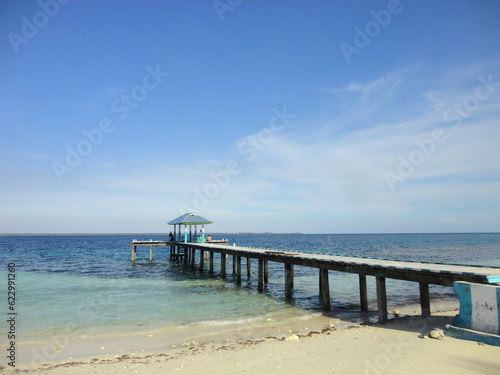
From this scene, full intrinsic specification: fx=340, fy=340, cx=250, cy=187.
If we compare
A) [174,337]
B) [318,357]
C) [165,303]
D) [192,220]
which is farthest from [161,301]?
[192,220]

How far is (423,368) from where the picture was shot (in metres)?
6.86

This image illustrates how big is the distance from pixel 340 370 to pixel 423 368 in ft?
5.36

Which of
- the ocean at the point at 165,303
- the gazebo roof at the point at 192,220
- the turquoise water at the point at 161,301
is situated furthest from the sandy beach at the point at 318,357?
the gazebo roof at the point at 192,220

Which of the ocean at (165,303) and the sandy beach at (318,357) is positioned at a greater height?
the sandy beach at (318,357)

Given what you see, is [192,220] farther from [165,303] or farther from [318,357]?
[318,357]

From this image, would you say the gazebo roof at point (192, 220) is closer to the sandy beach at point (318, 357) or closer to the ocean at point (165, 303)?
the ocean at point (165, 303)

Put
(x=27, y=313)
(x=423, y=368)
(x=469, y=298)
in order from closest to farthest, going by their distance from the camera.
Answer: (x=423, y=368) → (x=469, y=298) → (x=27, y=313)

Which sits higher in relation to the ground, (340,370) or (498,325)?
(498,325)

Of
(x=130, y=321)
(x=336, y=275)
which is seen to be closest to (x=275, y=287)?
(x=336, y=275)

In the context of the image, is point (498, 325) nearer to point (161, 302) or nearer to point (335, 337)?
point (335, 337)

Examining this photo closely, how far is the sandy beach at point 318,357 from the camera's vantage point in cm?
700

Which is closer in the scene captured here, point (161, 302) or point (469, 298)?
point (469, 298)

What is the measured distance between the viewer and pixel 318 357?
7.98 metres

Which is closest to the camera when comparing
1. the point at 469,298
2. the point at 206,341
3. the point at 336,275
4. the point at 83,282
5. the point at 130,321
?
the point at 469,298
